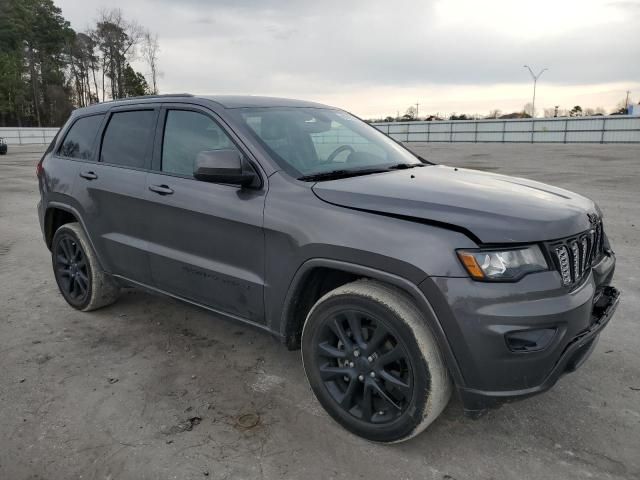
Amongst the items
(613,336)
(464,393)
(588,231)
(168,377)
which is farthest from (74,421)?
(613,336)

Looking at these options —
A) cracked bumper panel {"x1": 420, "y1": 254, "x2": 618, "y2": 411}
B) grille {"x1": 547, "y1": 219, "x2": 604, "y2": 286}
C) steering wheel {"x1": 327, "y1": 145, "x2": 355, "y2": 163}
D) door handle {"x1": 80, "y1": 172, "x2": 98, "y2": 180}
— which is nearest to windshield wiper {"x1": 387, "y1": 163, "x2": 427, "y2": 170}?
steering wheel {"x1": 327, "y1": 145, "x2": 355, "y2": 163}

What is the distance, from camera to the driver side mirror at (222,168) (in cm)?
292

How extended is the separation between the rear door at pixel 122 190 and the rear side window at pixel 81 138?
157 mm

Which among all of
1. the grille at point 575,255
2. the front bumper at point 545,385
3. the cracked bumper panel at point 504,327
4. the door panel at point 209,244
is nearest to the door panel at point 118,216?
the door panel at point 209,244

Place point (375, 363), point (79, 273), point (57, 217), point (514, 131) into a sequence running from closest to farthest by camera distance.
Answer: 1. point (375, 363)
2. point (79, 273)
3. point (57, 217)
4. point (514, 131)

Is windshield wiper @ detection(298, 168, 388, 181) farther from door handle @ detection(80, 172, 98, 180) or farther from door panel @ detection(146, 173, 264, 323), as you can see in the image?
door handle @ detection(80, 172, 98, 180)

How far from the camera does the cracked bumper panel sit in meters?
2.25

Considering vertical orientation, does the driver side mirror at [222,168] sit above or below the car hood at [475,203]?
above

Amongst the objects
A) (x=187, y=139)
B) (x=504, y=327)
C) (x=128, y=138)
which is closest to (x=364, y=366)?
(x=504, y=327)

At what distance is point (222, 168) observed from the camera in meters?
2.91

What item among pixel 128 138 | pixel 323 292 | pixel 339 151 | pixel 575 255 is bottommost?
pixel 323 292

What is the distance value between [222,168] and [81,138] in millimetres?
2230

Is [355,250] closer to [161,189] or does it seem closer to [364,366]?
[364,366]

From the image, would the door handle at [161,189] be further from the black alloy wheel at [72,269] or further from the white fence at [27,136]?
the white fence at [27,136]
